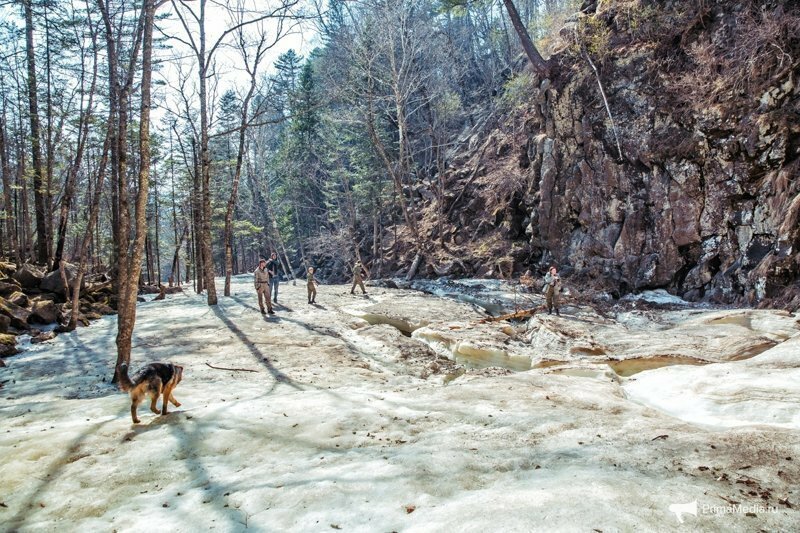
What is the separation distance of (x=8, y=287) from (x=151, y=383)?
11263 millimetres

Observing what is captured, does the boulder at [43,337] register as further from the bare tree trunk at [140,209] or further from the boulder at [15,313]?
the bare tree trunk at [140,209]

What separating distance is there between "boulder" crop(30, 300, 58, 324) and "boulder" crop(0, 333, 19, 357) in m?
2.22

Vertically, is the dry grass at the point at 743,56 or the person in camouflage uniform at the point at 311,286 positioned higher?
the dry grass at the point at 743,56

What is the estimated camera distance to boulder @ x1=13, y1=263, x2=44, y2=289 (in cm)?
1397

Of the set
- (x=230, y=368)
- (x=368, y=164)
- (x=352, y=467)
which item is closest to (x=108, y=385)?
(x=230, y=368)

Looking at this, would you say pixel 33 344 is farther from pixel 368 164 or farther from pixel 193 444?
pixel 368 164

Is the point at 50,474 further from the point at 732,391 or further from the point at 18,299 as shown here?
the point at 18,299

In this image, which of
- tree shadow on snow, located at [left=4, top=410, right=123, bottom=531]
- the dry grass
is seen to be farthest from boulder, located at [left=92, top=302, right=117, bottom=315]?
the dry grass

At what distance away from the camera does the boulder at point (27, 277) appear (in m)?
14.0

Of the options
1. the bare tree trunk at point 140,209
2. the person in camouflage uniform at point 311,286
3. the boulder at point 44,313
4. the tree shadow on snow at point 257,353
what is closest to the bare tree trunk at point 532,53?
the person in camouflage uniform at point 311,286

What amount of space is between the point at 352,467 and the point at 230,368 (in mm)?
5170

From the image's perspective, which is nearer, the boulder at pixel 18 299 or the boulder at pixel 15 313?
the boulder at pixel 15 313

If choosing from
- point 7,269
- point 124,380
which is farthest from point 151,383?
point 7,269

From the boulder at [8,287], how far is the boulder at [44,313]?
1239mm
